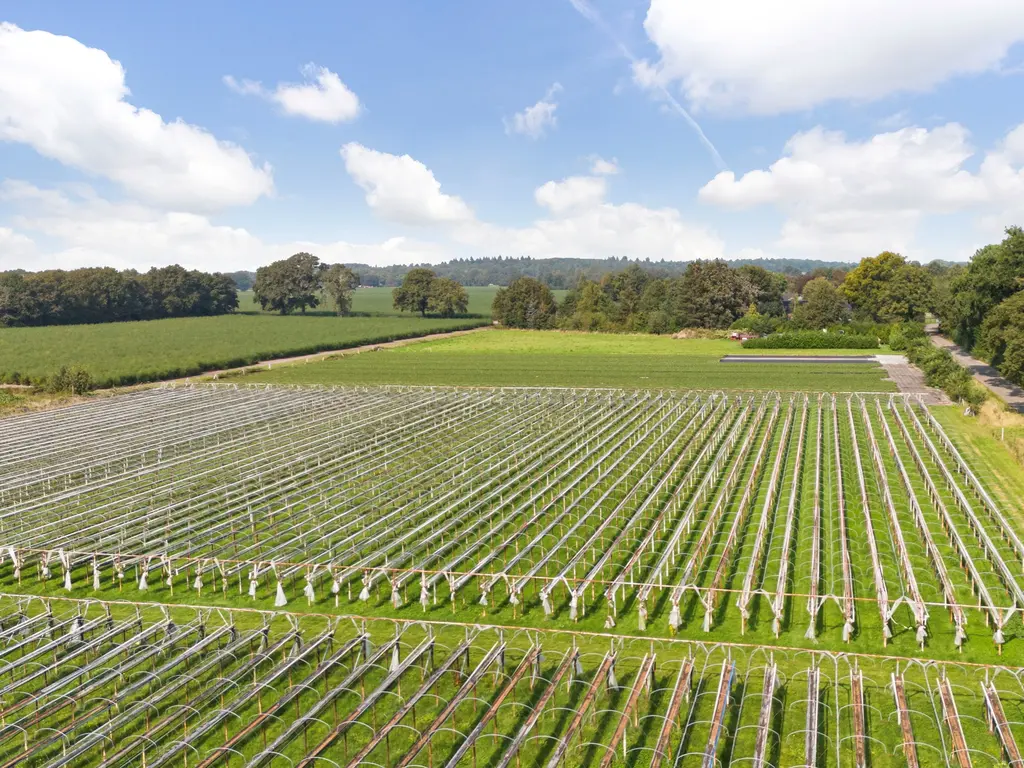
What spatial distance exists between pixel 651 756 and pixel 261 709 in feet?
20.6

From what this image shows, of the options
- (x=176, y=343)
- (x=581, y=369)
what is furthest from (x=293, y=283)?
(x=581, y=369)

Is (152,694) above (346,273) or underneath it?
underneath

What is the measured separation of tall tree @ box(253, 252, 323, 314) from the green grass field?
17176 mm

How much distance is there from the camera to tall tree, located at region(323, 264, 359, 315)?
5281 inches

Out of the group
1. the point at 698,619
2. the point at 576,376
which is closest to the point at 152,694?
the point at 698,619

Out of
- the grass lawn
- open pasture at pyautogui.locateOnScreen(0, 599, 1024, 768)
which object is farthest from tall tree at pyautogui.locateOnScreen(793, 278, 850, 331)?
open pasture at pyautogui.locateOnScreen(0, 599, 1024, 768)

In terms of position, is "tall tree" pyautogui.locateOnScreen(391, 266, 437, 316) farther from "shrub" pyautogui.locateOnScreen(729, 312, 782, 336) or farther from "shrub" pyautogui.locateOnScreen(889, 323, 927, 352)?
"shrub" pyautogui.locateOnScreen(889, 323, 927, 352)

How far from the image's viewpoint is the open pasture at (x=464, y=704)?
11305 millimetres

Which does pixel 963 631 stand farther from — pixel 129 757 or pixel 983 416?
pixel 983 416

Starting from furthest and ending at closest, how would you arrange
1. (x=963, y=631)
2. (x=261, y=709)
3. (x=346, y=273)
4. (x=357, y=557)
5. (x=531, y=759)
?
1. (x=346, y=273)
2. (x=357, y=557)
3. (x=963, y=631)
4. (x=261, y=709)
5. (x=531, y=759)

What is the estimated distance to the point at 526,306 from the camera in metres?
120

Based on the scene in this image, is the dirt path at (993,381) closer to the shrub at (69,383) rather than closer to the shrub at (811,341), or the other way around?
the shrub at (811,341)

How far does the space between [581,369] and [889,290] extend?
166 ft

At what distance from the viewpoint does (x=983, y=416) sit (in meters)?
38.8
